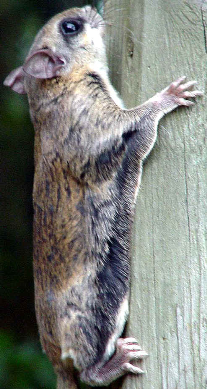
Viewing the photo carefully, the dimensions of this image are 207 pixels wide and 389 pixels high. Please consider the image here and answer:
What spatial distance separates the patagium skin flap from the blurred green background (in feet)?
6.22

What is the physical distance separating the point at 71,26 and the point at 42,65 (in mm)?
465

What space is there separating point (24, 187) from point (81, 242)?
3182 millimetres

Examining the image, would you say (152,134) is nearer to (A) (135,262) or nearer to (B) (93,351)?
(A) (135,262)

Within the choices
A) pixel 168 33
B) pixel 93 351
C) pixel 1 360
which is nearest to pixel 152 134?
pixel 168 33

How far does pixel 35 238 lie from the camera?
2951 mm

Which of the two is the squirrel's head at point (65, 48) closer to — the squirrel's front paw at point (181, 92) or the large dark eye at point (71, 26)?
the large dark eye at point (71, 26)

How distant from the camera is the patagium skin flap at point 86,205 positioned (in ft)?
8.28

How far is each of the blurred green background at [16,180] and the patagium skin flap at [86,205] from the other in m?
1.90

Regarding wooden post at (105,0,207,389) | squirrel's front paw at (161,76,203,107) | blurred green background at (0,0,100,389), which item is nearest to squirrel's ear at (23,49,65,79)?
wooden post at (105,0,207,389)

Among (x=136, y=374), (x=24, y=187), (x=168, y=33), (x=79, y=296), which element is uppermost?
(x=168, y=33)

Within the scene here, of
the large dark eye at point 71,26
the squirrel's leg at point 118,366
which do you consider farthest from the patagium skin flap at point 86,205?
the large dark eye at point 71,26

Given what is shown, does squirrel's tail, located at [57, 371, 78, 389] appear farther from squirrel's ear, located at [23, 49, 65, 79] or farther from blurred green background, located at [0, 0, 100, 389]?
blurred green background, located at [0, 0, 100, 389]

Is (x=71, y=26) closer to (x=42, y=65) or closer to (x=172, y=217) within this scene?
(x=42, y=65)

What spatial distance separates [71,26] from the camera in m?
3.35
